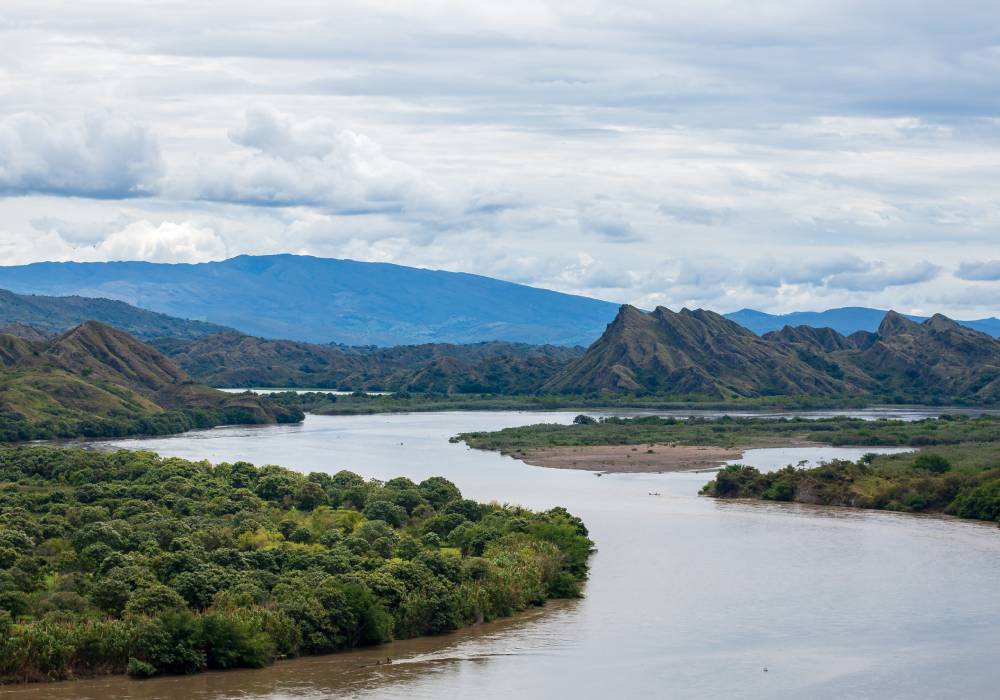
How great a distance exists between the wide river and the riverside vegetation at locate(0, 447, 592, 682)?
43.1 inches

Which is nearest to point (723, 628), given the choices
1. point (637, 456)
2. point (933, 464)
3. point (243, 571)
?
point (243, 571)

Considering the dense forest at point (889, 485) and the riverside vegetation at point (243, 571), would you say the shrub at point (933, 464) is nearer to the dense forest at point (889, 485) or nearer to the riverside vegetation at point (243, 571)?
the dense forest at point (889, 485)

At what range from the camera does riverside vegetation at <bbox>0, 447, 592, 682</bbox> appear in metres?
48.4

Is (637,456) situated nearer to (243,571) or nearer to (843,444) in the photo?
(843,444)

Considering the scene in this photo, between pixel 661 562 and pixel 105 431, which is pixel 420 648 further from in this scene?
pixel 105 431

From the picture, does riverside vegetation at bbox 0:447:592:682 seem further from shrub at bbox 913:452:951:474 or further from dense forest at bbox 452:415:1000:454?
dense forest at bbox 452:415:1000:454

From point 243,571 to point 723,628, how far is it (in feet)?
67.0

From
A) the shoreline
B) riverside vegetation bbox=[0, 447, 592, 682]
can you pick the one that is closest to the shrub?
the shoreline

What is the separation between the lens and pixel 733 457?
431 feet

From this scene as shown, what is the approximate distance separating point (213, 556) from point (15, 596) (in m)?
9.61

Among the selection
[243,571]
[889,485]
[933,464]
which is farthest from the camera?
[933,464]

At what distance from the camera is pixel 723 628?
5678 centimetres

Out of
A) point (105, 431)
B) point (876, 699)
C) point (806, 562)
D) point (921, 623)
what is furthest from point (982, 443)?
point (105, 431)

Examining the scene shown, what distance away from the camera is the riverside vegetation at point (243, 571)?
1905 inches
